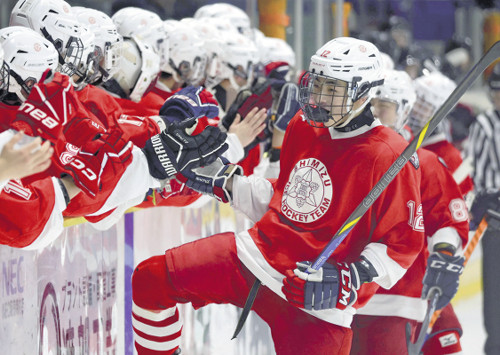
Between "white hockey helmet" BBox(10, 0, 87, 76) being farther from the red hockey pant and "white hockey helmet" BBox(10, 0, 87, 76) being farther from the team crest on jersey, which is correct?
the team crest on jersey

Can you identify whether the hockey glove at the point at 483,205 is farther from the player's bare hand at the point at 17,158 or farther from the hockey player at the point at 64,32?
the player's bare hand at the point at 17,158

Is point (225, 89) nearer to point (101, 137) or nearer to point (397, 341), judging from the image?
point (397, 341)

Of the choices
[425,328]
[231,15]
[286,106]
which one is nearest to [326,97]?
[286,106]

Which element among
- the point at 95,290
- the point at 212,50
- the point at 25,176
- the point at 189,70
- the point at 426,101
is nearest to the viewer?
the point at 25,176

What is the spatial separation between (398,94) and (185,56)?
821mm

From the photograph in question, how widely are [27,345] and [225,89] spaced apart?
6.59 feet

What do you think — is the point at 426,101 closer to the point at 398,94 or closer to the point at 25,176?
the point at 398,94

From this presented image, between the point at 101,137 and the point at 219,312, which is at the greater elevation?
the point at 101,137

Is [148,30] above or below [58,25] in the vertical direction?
below

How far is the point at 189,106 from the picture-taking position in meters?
3.03

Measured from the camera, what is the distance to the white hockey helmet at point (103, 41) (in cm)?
315

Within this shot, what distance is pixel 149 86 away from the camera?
3463mm

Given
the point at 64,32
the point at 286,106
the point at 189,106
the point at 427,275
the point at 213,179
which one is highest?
the point at 64,32

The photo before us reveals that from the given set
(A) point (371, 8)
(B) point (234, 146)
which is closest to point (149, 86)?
(B) point (234, 146)
